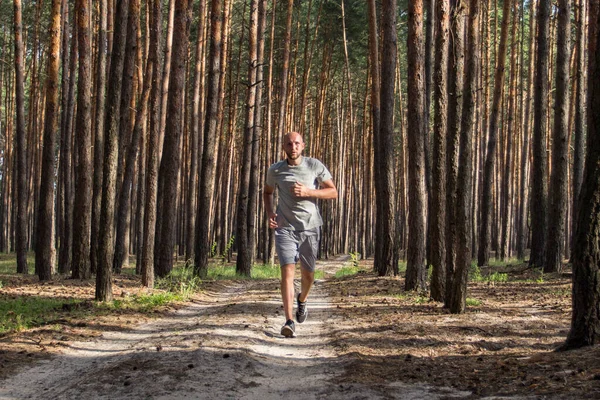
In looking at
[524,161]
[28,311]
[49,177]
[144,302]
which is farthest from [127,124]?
[524,161]

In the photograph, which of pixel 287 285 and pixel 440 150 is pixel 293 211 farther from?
pixel 440 150

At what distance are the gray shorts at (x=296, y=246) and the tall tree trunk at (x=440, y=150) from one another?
3337mm

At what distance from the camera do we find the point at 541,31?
18.9 metres

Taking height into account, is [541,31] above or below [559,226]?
above

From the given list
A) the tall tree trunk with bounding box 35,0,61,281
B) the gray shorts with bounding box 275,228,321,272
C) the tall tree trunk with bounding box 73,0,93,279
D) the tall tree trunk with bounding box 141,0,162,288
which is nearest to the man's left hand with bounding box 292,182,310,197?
the gray shorts with bounding box 275,228,321,272

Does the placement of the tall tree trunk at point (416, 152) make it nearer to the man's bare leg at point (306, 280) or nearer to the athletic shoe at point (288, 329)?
the man's bare leg at point (306, 280)

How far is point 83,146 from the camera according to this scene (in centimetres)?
1538

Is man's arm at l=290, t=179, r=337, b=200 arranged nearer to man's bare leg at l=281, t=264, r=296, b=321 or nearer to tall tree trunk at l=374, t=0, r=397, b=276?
man's bare leg at l=281, t=264, r=296, b=321

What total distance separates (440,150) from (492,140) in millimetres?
13171

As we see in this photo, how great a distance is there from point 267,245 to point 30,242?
77.6 feet

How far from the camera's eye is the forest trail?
5.21 m

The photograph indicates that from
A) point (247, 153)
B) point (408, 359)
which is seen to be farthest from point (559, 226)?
point (408, 359)

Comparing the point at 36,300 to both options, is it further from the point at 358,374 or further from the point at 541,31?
the point at 541,31

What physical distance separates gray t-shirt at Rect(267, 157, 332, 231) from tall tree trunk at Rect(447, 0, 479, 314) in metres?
2.45
